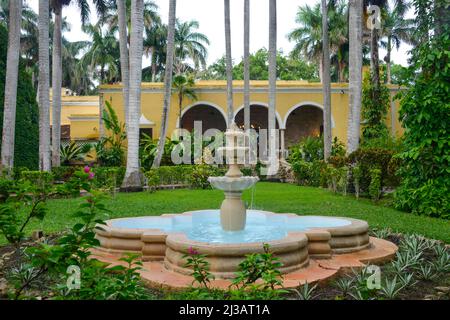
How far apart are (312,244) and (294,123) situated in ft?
73.4

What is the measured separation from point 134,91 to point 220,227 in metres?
8.86

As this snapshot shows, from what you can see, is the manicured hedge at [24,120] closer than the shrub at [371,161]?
No

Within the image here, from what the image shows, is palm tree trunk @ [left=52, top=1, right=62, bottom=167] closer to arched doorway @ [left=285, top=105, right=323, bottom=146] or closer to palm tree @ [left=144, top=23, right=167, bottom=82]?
arched doorway @ [left=285, top=105, right=323, bottom=146]

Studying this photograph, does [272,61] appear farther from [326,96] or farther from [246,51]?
[326,96]

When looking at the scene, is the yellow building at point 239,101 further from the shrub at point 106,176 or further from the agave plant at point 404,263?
the agave plant at point 404,263

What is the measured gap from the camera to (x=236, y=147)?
591cm

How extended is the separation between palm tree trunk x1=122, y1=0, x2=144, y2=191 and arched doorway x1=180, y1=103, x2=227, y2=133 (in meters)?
11.8

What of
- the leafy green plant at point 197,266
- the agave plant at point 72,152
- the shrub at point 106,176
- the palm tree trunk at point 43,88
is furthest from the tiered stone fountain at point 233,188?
the agave plant at point 72,152

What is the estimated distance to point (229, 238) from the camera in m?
5.53

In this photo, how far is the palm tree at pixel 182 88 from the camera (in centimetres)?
2273

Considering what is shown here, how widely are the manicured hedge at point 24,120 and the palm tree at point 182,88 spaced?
728 centimetres

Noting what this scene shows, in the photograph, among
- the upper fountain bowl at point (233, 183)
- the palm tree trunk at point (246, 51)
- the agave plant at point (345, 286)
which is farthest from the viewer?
the palm tree trunk at point (246, 51)

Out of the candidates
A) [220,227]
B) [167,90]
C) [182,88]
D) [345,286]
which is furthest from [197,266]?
[182,88]

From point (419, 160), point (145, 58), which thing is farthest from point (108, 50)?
point (419, 160)
